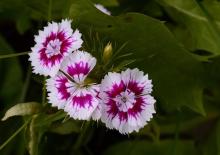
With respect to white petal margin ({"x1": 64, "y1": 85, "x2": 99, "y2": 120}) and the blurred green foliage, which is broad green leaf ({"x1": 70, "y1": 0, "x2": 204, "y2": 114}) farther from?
white petal margin ({"x1": 64, "y1": 85, "x2": 99, "y2": 120})

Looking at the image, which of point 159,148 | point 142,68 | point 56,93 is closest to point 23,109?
point 56,93

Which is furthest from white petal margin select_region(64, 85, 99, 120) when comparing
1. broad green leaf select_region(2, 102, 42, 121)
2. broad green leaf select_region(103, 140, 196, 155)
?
broad green leaf select_region(103, 140, 196, 155)

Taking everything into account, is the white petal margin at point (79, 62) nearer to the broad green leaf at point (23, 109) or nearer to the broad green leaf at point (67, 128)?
the broad green leaf at point (23, 109)

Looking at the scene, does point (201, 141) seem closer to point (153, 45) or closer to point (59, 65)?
point (153, 45)

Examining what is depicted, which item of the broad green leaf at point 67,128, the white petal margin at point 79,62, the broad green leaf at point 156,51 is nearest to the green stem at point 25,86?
the broad green leaf at point 67,128

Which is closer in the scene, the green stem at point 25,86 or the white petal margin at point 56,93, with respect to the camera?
the white petal margin at point 56,93

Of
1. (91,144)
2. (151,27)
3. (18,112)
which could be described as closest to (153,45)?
(151,27)

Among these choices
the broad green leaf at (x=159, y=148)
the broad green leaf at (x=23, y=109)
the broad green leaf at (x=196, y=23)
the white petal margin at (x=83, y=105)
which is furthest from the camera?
the broad green leaf at (x=159, y=148)
